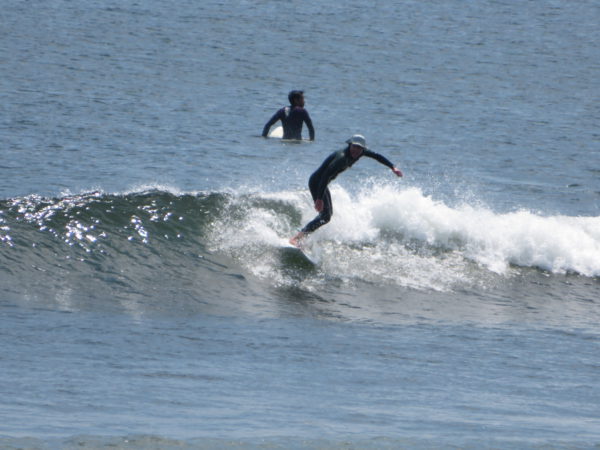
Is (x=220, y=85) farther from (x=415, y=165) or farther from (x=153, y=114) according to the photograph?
(x=415, y=165)

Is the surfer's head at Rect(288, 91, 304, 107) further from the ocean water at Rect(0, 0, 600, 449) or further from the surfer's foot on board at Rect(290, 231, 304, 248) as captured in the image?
the surfer's foot on board at Rect(290, 231, 304, 248)

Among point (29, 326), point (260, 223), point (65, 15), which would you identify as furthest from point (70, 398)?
point (65, 15)

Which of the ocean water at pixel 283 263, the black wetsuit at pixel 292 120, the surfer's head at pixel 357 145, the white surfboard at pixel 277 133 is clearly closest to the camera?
the ocean water at pixel 283 263

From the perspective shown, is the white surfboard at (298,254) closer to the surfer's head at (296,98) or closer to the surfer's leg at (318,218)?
the surfer's leg at (318,218)

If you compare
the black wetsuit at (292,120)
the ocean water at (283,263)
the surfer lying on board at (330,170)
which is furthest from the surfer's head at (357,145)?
the black wetsuit at (292,120)

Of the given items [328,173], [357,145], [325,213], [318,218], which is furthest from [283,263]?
[357,145]

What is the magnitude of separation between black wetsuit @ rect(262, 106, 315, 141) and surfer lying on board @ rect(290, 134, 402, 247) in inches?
303

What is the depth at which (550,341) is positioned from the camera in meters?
10.5

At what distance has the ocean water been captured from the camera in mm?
7613

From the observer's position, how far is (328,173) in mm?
12617

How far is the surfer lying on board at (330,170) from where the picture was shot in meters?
12.4

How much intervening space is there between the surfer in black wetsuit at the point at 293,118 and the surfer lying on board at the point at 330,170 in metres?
7.61

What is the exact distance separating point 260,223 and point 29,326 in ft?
16.2

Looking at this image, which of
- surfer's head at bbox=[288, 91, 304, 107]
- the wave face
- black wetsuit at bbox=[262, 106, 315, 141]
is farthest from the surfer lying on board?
black wetsuit at bbox=[262, 106, 315, 141]
